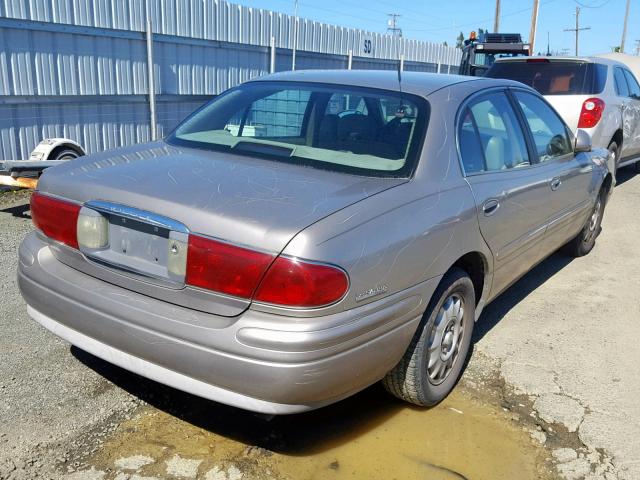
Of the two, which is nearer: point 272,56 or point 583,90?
point 583,90

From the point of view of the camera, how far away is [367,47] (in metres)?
15.0

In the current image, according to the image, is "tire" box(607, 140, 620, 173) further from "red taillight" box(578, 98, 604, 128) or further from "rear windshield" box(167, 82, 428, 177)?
"rear windshield" box(167, 82, 428, 177)

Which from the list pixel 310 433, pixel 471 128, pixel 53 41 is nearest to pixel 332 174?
pixel 471 128

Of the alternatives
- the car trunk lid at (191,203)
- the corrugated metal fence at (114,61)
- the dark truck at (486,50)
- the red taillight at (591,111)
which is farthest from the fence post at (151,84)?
the dark truck at (486,50)

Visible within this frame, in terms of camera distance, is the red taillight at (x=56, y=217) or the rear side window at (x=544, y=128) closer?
the red taillight at (x=56, y=217)

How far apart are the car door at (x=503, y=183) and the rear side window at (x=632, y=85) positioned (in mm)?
6167

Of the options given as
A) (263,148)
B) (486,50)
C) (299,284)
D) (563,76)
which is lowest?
(299,284)

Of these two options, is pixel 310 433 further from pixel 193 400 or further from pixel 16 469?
pixel 16 469

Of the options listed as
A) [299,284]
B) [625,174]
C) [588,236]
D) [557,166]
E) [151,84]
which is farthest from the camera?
[625,174]

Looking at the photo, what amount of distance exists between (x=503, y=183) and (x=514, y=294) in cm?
171

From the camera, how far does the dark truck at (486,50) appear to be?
1490cm

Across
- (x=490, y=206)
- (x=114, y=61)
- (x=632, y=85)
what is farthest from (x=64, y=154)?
(x=632, y=85)

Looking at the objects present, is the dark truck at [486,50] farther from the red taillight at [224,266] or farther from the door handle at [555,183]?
the red taillight at [224,266]

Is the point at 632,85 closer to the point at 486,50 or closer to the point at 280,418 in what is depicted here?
the point at 486,50
